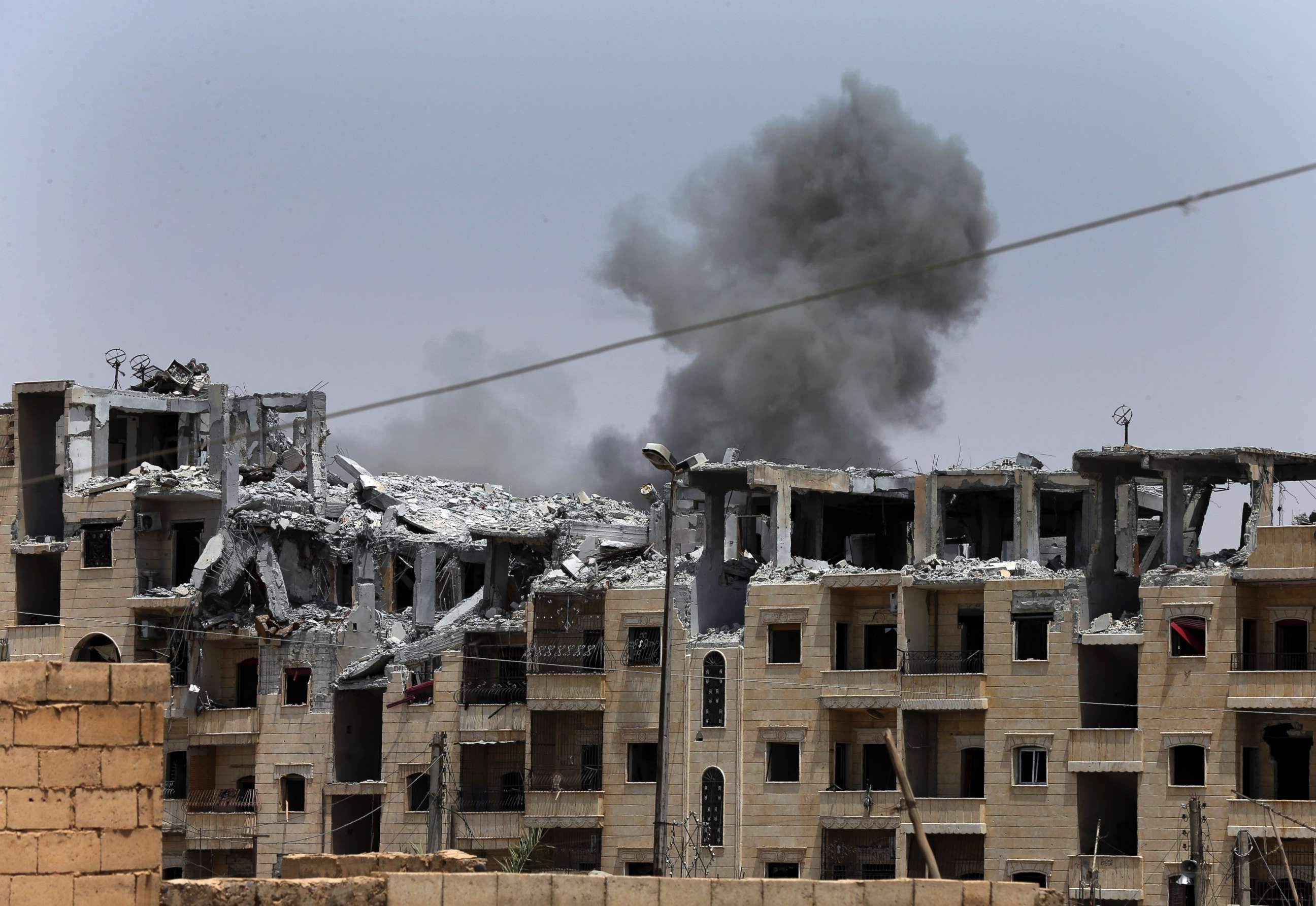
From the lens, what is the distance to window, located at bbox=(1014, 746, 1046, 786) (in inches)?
2413

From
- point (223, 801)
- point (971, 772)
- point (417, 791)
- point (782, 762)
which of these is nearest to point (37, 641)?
point (223, 801)

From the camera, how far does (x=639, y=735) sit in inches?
2603

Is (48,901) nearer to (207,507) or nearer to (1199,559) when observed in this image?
(1199,559)

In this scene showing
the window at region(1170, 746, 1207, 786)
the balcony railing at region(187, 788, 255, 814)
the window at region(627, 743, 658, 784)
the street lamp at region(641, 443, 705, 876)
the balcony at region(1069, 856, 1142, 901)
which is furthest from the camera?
the balcony railing at region(187, 788, 255, 814)

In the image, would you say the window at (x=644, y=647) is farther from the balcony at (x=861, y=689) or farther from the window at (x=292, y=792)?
the window at (x=292, y=792)

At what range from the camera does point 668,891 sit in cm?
2636

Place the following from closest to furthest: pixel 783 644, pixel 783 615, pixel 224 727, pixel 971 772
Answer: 1. pixel 971 772
2. pixel 783 615
3. pixel 783 644
4. pixel 224 727

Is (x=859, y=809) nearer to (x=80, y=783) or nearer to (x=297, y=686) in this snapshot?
(x=297, y=686)

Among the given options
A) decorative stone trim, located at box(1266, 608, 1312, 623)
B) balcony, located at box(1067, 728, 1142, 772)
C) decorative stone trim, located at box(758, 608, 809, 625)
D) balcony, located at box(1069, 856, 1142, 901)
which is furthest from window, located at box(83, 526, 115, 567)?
decorative stone trim, located at box(1266, 608, 1312, 623)

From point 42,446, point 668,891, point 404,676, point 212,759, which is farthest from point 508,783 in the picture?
point 668,891

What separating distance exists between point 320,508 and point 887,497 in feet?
59.5

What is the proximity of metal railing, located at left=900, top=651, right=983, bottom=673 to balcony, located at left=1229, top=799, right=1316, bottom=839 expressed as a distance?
8072mm

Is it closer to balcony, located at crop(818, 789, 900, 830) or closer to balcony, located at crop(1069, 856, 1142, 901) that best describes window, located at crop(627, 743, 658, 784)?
balcony, located at crop(818, 789, 900, 830)

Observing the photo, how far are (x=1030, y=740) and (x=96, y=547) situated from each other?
30342 mm
